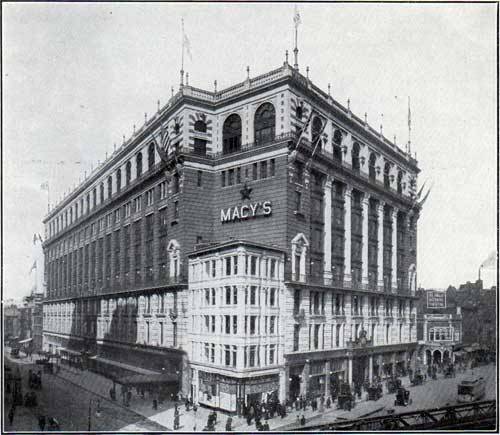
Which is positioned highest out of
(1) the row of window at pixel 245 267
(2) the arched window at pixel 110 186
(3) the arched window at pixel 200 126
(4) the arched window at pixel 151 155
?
(3) the arched window at pixel 200 126

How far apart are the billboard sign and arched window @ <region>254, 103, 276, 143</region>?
133 ft

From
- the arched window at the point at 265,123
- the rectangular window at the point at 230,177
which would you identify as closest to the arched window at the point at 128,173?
the rectangular window at the point at 230,177

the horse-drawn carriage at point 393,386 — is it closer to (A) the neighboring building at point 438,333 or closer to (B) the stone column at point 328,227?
(B) the stone column at point 328,227

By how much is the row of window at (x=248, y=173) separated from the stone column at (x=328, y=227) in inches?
291

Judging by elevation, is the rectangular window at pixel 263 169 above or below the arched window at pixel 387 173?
below

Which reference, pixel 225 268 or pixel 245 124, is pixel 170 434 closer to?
pixel 225 268

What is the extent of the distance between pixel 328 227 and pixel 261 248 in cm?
1138

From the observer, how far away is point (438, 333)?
7525 centimetres

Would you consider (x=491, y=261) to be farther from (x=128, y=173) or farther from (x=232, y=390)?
(x=128, y=173)

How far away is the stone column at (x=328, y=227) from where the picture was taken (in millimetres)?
54719

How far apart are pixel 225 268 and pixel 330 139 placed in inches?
721

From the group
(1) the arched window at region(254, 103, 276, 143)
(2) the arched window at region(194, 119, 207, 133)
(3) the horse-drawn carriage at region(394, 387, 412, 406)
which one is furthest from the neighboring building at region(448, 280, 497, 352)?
(2) the arched window at region(194, 119, 207, 133)

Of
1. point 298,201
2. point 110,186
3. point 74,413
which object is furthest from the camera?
point 110,186

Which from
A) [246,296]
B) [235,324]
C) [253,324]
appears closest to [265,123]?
[246,296]
